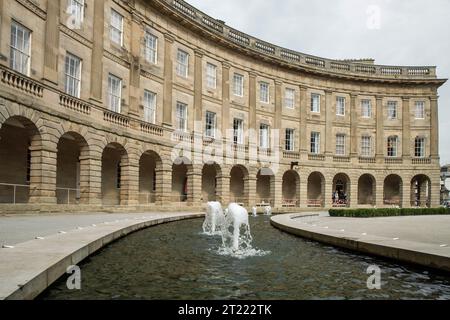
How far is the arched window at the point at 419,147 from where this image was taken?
44156 millimetres

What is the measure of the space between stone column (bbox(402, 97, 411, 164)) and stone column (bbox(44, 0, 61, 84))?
3677cm

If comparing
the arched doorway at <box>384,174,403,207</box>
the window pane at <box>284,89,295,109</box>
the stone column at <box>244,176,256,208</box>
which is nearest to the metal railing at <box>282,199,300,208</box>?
the stone column at <box>244,176,256,208</box>

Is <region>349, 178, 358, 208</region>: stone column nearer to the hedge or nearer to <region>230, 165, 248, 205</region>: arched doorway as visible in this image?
the hedge

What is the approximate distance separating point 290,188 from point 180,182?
13780 millimetres

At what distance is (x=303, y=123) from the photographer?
41.2 meters

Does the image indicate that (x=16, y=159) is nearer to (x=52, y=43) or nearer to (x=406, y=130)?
(x=52, y=43)

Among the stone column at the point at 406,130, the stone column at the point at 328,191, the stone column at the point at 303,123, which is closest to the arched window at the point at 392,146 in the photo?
the stone column at the point at 406,130

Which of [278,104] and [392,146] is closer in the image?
[278,104]

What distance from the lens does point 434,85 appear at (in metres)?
44.6

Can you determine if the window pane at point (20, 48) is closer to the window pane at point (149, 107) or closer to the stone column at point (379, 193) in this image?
the window pane at point (149, 107)

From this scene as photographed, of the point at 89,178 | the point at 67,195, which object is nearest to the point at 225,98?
the point at 89,178

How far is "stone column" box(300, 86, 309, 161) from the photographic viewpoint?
4084 centimetres

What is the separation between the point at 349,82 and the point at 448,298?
41.0 metres

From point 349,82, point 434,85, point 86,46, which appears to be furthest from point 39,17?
point 434,85
